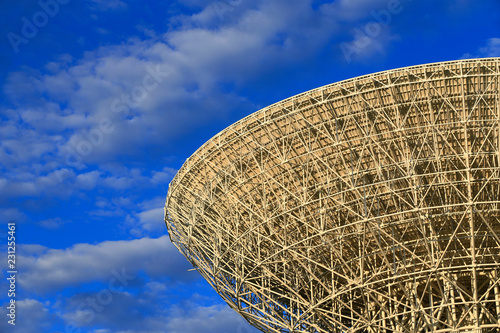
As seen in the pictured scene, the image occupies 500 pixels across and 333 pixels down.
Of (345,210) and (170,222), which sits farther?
(170,222)

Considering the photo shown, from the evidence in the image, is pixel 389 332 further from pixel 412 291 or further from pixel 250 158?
pixel 250 158

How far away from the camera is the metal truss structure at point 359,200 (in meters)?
32.6

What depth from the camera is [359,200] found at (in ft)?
114

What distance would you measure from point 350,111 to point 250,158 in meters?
6.38

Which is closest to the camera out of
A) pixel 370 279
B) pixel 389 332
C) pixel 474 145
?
pixel 474 145

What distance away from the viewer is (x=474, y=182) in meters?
33.1

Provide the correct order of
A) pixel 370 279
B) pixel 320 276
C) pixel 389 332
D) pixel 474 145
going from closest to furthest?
1. pixel 474 145
2. pixel 370 279
3. pixel 320 276
4. pixel 389 332

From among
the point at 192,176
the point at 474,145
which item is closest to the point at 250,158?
the point at 192,176

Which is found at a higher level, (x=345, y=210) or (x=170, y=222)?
(x=170, y=222)

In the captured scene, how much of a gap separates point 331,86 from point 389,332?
16.0 meters

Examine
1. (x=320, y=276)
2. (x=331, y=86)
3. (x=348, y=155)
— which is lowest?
(x=320, y=276)

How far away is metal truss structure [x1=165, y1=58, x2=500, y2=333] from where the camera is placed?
3259 cm

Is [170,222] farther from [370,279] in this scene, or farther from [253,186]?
[370,279]

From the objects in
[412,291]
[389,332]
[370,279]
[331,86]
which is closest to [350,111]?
[331,86]
